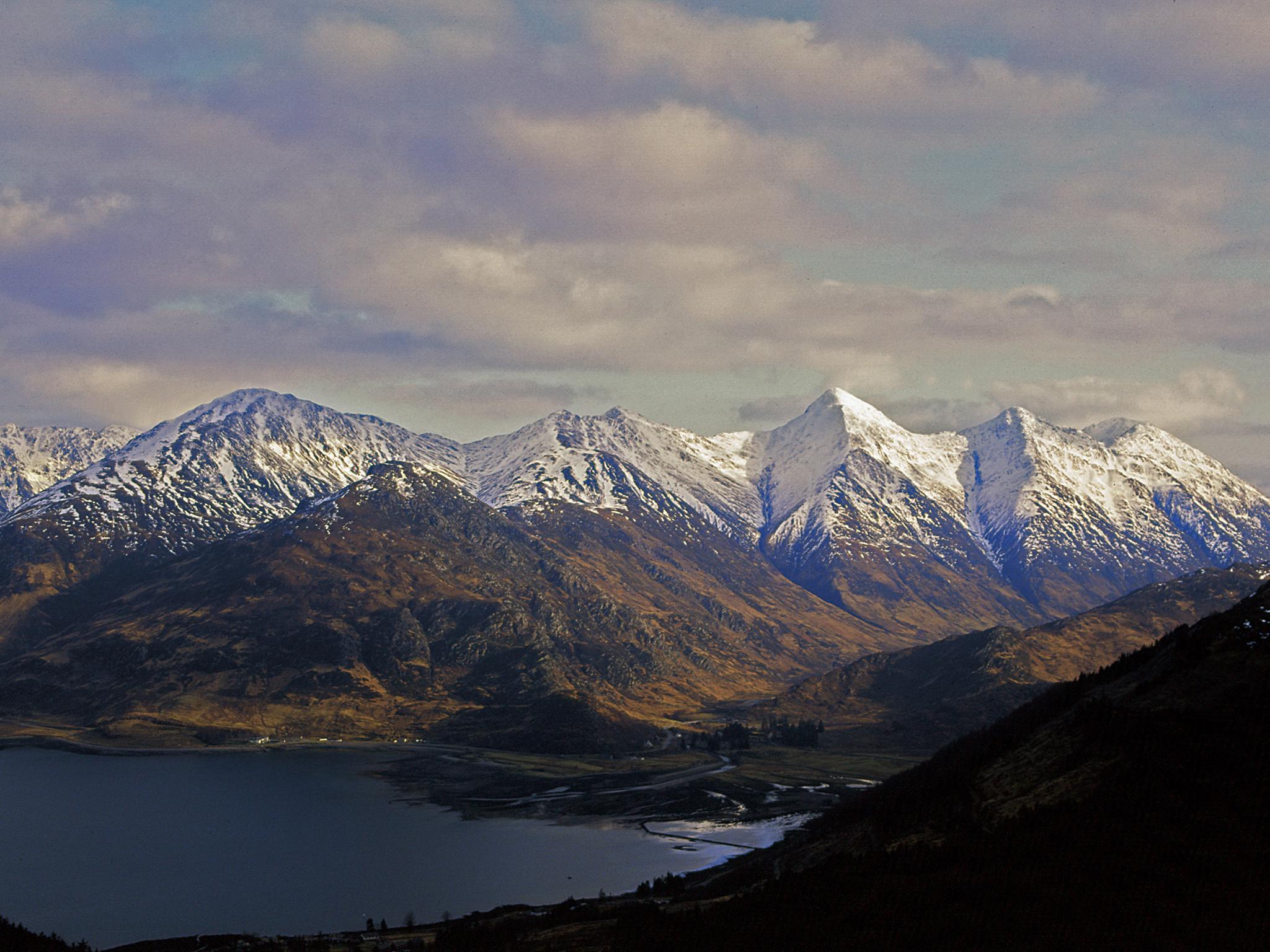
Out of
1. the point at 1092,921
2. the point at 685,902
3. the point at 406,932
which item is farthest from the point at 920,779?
the point at 1092,921

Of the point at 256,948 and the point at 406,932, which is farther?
the point at 406,932

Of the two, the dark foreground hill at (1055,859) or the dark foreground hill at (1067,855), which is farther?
the dark foreground hill at (1055,859)

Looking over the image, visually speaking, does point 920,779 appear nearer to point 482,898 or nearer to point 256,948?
point 482,898

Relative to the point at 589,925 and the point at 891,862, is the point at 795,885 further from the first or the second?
the point at 589,925

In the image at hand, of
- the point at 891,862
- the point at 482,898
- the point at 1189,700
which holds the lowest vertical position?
the point at 482,898

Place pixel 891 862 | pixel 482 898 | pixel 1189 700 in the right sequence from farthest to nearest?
1. pixel 482 898
2. pixel 1189 700
3. pixel 891 862

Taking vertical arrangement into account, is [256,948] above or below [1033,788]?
below

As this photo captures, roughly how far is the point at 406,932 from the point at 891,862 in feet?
228

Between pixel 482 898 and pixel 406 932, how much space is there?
4231 cm

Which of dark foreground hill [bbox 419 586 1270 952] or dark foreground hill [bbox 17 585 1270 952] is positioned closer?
dark foreground hill [bbox 419 586 1270 952]

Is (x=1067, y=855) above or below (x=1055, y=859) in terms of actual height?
above

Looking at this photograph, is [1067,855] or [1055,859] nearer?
[1055,859]

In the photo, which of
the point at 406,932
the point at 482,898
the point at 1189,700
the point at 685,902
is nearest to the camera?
the point at 1189,700

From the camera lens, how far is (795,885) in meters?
122
